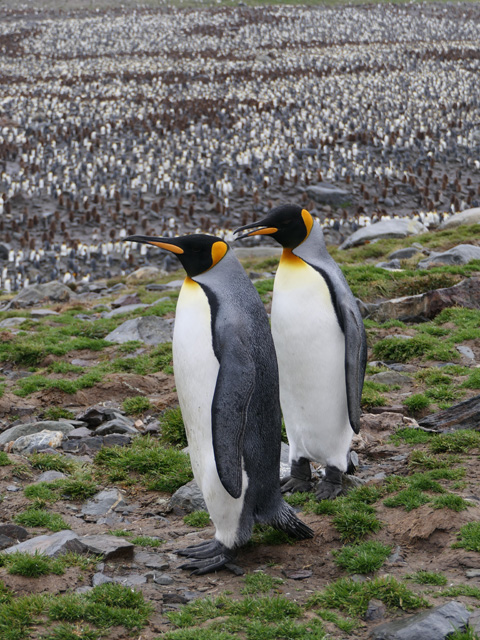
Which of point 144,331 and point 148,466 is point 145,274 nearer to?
point 144,331

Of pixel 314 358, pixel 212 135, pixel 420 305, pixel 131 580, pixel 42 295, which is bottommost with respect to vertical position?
pixel 42 295

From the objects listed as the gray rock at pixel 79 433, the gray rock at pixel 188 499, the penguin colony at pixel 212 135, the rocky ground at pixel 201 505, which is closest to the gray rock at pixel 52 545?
the rocky ground at pixel 201 505

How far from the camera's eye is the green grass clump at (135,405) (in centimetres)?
704

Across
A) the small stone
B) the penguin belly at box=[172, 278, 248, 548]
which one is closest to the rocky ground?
the small stone

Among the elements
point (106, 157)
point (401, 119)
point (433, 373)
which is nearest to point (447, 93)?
point (401, 119)

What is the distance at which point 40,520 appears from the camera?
4781 mm

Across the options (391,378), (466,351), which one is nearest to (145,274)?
(466,351)

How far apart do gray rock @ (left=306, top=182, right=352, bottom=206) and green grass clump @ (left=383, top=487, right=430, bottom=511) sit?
16929mm

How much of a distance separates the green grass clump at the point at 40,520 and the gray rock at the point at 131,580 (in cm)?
81

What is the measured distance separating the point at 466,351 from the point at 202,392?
4480 millimetres

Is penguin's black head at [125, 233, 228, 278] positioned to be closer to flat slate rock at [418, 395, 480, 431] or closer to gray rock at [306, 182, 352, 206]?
flat slate rock at [418, 395, 480, 431]

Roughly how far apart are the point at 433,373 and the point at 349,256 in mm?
7194

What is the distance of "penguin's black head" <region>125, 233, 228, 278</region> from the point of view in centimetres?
432

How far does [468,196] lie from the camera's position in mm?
21578
